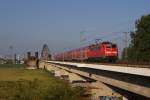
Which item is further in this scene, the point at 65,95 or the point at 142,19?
the point at 142,19

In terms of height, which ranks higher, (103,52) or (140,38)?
(140,38)

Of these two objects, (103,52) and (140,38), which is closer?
(103,52)

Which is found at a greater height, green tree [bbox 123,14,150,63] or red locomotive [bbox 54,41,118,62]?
green tree [bbox 123,14,150,63]

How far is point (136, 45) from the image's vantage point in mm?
103688

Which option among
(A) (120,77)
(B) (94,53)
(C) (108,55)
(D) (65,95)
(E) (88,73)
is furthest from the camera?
(B) (94,53)

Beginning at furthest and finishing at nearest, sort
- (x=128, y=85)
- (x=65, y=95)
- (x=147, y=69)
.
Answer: (x=65, y=95)
(x=128, y=85)
(x=147, y=69)

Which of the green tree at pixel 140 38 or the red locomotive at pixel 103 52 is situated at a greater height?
the green tree at pixel 140 38

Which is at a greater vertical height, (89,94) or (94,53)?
(94,53)

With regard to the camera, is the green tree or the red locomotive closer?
the red locomotive

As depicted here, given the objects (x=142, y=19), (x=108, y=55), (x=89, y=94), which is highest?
(x=142, y=19)

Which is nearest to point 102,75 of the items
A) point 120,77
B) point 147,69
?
point 120,77

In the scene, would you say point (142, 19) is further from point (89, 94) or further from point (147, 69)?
point (147, 69)

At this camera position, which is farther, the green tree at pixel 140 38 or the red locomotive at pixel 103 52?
the green tree at pixel 140 38

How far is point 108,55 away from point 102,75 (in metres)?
28.6
